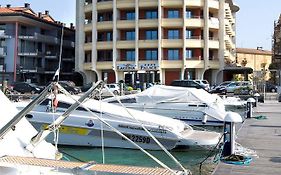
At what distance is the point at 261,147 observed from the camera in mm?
12922

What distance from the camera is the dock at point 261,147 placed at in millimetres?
9430

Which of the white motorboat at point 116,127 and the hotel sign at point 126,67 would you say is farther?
the hotel sign at point 126,67

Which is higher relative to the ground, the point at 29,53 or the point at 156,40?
the point at 156,40

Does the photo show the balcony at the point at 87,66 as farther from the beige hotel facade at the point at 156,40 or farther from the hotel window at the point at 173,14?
the hotel window at the point at 173,14

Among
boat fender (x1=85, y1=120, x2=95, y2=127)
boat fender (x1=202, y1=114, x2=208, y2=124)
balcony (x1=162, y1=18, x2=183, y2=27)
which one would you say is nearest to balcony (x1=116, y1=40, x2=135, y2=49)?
balcony (x1=162, y1=18, x2=183, y2=27)

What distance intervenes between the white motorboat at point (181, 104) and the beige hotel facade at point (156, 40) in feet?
127

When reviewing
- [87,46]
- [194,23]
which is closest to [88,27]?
[87,46]

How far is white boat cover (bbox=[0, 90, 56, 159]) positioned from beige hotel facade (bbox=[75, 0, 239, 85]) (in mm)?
52154

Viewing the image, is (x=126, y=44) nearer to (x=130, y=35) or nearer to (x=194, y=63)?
(x=130, y=35)

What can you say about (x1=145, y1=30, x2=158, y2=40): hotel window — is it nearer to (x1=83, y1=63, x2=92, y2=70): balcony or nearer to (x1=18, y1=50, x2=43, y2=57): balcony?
(x1=83, y1=63, x2=92, y2=70): balcony

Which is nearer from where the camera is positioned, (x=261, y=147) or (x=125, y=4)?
(x=261, y=147)

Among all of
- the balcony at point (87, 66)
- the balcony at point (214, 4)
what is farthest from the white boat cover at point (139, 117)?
the balcony at point (214, 4)

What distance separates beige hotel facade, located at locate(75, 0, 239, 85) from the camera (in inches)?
2474

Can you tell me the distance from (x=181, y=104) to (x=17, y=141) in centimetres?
1404
